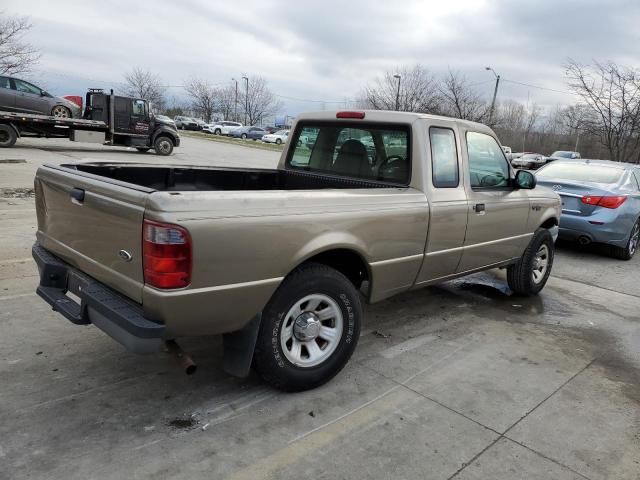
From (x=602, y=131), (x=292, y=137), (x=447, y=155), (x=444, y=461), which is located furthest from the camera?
(x=602, y=131)

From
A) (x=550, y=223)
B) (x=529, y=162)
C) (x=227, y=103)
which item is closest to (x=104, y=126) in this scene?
(x=550, y=223)

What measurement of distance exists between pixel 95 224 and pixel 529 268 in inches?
177

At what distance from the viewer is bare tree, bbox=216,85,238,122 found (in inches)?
3499

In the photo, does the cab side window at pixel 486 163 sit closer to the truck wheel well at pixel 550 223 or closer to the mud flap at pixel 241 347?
the truck wheel well at pixel 550 223

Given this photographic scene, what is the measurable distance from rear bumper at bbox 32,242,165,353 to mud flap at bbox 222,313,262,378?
1.66ft

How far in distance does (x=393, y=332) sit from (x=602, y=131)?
18392 mm

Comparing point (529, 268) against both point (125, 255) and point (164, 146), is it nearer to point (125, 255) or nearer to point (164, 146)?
point (125, 255)

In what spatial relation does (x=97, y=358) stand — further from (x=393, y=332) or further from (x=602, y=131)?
(x=602, y=131)

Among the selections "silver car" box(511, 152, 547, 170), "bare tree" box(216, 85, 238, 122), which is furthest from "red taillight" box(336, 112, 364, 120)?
"bare tree" box(216, 85, 238, 122)

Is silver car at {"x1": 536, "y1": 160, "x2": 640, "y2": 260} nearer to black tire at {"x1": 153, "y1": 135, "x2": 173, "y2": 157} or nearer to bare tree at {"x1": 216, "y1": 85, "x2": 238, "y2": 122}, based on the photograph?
black tire at {"x1": 153, "y1": 135, "x2": 173, "y2": 157}

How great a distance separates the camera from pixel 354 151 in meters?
4.55

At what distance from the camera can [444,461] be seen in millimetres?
2762

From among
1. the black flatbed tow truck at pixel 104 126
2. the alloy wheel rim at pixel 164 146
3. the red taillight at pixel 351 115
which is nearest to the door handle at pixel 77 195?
the red taillight at pixel 351 115

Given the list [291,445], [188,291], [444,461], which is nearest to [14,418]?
[188,291]
